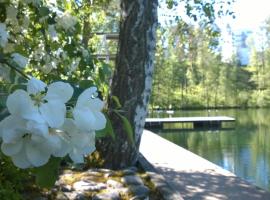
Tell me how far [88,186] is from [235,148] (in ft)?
45.4

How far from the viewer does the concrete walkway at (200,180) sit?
17.4 ft

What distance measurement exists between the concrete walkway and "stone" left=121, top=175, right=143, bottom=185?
22.5 inches

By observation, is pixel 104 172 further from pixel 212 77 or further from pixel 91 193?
pixel 212 77

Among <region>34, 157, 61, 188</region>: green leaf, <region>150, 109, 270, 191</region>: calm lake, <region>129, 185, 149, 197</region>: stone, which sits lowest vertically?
<region>150, 109, 270, 191</region>: calm lake

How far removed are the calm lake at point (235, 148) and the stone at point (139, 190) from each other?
6.36 metres

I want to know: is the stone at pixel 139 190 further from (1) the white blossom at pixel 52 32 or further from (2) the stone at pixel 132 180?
(1) the white blossom at pixel 52 32

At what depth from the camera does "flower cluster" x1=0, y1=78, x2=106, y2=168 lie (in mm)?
708

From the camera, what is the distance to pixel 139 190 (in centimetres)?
441

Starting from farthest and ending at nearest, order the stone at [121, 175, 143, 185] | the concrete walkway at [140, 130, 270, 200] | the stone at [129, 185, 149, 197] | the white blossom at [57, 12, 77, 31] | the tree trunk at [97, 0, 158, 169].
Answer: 1. the tree trunk at [97, 0, 158, 169]
2. the concrete walkway at [140, 130, 270, 200]
3. the stone at [121, 175, 143, 185]
4. the stone at [129, 185, 149, 197]
5. the white blossom at [57, 12, 77, 31]

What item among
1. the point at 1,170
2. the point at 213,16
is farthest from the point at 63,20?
the point at 213,16

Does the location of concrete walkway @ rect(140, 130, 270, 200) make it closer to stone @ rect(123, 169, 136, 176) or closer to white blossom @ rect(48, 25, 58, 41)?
stone @ rect(123, 169, 136, 176)

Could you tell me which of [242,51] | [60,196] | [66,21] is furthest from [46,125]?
[242,51]

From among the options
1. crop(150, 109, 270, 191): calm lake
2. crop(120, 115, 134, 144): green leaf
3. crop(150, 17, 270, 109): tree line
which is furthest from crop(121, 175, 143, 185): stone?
crop(150, 17, 270, 109): tree line

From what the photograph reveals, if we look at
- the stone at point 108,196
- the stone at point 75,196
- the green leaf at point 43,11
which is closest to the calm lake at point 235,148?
the stone at point 108,196
